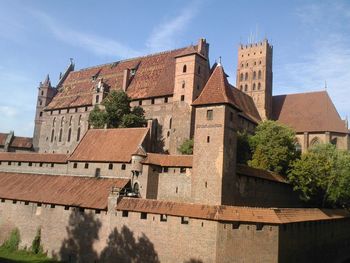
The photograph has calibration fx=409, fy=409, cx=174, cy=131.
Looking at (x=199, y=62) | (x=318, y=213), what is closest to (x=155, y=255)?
(x=318, y=213)

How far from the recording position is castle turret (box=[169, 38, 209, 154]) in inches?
1759

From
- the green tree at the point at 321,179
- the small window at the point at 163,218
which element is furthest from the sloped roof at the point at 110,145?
the green tree at the point at 321,179

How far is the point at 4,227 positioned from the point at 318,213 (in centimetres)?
2788

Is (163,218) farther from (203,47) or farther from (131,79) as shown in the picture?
(131,79)

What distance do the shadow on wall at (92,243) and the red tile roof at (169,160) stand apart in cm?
635

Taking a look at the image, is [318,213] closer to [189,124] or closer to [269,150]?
[269,150]

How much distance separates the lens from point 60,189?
36.7 meters

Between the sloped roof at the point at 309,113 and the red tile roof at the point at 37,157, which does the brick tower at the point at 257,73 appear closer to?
the sloped roof at the point at 309,113

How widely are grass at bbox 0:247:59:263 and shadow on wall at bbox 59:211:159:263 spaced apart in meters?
1.49

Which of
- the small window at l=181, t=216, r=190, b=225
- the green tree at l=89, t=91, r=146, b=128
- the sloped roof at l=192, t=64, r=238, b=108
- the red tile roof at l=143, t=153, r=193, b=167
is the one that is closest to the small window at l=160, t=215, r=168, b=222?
the small window at l=181, t=216, r=190, b=225

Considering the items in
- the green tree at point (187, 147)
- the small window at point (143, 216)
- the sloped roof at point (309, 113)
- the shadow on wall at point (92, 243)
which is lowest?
the shadow on wall at point (92, 243)

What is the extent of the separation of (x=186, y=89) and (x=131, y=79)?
44.4 feet

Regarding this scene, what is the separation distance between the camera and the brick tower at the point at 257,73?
213 ft

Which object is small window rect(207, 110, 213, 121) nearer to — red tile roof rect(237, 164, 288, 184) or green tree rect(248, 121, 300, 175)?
red tile roof rect(237, 164, 288, 184)
